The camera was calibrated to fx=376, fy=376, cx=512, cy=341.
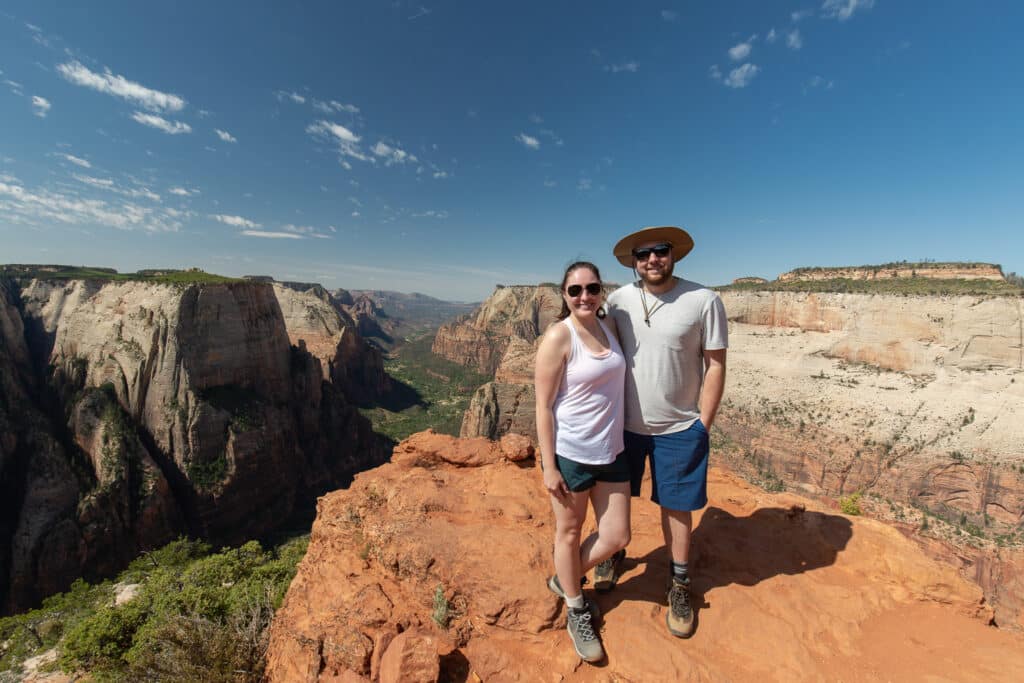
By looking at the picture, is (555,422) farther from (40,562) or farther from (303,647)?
(40,562)

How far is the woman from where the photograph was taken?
8.79 feet

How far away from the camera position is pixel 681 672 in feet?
9.26

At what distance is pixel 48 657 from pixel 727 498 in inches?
796

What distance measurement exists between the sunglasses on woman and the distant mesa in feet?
194

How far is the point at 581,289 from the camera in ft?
9.00

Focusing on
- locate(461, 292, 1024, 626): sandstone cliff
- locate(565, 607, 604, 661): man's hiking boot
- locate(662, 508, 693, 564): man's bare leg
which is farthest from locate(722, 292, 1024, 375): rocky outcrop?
locate(565, 607, 604, 661): man's hiking boot

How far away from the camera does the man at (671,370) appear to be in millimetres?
2965

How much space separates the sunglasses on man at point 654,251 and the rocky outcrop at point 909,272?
5862 centimetres

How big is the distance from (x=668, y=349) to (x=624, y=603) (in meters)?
2.41

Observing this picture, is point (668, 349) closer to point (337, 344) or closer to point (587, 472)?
point (587, 472)

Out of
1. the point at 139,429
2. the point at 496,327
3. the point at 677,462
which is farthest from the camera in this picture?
the point at 496,327

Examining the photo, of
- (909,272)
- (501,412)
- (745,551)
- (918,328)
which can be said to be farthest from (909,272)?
(745,551)

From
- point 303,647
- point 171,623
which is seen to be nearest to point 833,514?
point 303,647

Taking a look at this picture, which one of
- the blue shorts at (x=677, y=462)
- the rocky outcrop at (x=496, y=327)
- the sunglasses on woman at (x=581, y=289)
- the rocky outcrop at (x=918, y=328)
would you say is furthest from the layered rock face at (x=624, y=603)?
the rocky outcrop at (x=496, y=327)
